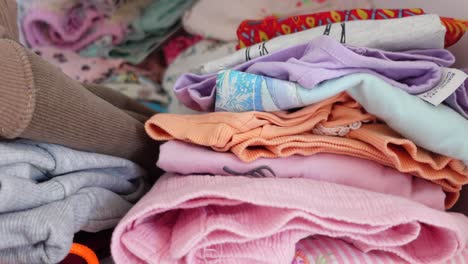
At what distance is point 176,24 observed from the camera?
2.75 feet

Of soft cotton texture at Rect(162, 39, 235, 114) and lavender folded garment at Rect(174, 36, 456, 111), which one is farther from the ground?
lavender folded garment at Rect(174, 36, 456, 111)

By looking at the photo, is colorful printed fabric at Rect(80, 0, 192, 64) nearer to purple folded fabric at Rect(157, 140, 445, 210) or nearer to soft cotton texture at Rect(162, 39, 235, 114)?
soft cotton texture at Rect(162, 39, 235, 114)

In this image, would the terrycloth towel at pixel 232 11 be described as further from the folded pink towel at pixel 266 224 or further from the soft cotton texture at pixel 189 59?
the folded pink towel at pixel 266 224

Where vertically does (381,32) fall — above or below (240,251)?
above

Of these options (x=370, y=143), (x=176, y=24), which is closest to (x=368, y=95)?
(x=370, y=143)

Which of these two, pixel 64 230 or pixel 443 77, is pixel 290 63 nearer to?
pixel 443 77

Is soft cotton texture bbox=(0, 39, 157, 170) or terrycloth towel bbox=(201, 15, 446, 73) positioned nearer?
soft cotton texture bbox=(0, 39, 157, 170)

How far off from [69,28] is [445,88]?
593mm

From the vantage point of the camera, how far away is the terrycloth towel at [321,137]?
19.3 inches

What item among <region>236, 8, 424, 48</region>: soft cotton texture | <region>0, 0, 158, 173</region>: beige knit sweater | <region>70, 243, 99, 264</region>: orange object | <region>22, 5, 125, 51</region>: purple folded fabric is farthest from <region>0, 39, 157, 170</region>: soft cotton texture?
<region>22, 5, 125, 51</region>: purple folded fabric

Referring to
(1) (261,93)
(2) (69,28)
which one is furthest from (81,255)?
(2) (69,28)

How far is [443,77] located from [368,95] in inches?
3.8

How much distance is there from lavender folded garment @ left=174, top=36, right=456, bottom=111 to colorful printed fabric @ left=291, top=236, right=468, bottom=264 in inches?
6.2

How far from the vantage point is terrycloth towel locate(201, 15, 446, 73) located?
21.2 inches
